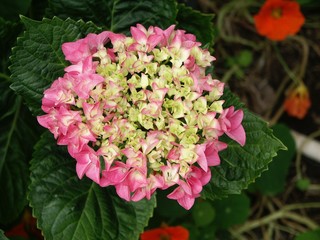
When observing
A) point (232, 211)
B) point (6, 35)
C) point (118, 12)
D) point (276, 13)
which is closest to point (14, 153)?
point (6, 35)

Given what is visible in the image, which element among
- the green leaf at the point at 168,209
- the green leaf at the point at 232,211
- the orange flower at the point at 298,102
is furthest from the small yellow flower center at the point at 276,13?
the green leaf at the point at 168,209

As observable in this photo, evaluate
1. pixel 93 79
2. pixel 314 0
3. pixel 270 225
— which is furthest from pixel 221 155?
pixel 314 0

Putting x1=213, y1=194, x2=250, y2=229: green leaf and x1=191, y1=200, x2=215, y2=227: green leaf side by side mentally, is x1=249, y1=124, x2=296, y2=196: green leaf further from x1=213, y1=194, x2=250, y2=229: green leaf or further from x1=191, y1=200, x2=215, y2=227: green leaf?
x1=191, y1=200, x2=215, y2=227: green leaf

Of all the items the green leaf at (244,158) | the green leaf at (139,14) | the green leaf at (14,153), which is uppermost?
the green leaf at (139,14)

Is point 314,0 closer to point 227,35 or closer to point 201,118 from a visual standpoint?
point 227,35

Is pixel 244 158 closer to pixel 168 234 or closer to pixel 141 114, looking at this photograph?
pixel 141 114

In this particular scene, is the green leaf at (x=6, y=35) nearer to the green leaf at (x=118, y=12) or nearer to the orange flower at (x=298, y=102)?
the green leaf at (x=118, y=12)

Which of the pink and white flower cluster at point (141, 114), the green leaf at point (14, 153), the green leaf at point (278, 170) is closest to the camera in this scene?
the pink and white flower cluster at point (141, 114)
